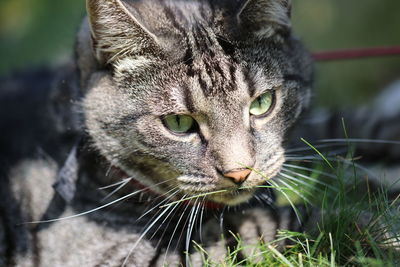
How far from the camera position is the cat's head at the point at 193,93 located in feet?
6.06

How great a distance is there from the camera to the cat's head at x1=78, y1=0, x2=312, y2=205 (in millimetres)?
1846

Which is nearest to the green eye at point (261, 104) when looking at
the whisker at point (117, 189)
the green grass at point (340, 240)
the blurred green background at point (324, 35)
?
the green grass at point (340, 240)

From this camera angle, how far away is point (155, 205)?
6.95 ft

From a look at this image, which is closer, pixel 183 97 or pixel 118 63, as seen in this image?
pixel 183 97

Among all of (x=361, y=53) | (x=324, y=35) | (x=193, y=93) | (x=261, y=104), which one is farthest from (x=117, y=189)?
(x=324, y=35)

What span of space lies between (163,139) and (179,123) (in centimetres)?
8

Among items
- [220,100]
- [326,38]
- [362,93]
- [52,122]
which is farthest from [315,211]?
[326,38]

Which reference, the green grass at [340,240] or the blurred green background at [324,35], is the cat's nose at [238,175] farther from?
the blurred green background at [324,35]

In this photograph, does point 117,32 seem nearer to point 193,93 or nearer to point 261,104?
point 193,93

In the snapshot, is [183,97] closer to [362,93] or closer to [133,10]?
[133,10]

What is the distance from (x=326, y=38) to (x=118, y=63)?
98.8 inches

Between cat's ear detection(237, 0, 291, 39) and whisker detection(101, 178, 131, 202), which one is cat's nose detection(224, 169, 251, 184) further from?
cat's ear detection(237, 0, 291, 39)

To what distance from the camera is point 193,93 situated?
1.85 m

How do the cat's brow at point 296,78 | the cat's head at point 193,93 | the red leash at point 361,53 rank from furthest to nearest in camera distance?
the red leash at point 361,53
the cat's brow at point 296,78
the cat's head at point 193,93
